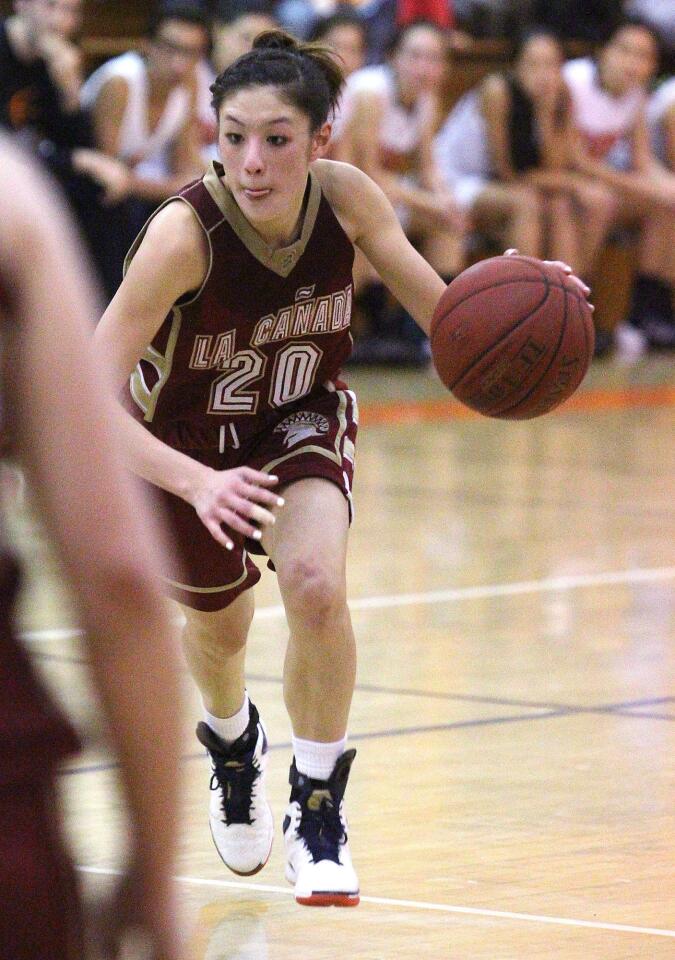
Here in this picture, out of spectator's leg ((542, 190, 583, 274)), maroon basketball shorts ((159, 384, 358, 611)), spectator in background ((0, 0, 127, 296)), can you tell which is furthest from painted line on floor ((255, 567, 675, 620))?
spectator's leg ((542, 190, 583, 274))

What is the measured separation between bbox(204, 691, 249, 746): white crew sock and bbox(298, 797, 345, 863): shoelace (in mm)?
310

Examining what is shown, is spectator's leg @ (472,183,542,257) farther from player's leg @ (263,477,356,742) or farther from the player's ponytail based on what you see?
player's leg @ (263,477,356,742)

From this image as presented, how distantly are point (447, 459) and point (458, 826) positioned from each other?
508cm

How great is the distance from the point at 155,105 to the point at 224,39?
1.86ft

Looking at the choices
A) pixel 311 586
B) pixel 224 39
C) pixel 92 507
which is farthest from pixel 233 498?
pixel 224 39

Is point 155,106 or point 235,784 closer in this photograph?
point 235,784

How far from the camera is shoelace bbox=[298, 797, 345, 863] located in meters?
3.27

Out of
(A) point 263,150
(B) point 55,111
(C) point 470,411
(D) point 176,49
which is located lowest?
(C) point 470,411

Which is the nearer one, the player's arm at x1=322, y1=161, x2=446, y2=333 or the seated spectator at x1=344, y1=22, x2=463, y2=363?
the player's arm at x1=322, y1=161, x2=446, y2=333

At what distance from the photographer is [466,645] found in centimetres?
526

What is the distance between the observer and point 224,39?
31.9 feet

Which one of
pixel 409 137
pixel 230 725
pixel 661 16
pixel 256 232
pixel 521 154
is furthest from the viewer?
pixel 661 16

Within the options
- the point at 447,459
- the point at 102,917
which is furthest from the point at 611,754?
the point at 447,459

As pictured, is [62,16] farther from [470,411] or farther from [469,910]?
[469,910]
